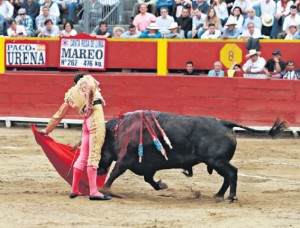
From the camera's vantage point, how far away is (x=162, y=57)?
18812mm

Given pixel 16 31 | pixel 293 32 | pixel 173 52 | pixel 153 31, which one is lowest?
pixel 173 52

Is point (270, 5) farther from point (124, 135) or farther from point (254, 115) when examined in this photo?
point (124, 135)

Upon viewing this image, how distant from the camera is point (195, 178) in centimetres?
1284

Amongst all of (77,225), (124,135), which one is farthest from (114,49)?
(77,225)

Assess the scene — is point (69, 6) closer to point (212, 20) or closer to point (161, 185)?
point (212, 20)

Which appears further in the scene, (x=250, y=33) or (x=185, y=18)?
(x=185, y=18)

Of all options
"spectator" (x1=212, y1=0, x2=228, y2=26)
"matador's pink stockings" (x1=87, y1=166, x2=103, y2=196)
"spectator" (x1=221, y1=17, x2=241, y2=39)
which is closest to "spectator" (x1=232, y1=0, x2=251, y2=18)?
"spectator" (x1=212, y1=0, x2=228, y2=26)

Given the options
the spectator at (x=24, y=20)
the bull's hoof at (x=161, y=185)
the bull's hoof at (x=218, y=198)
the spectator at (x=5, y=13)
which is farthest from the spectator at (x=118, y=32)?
the bull's hoof at (x=218, y=198)

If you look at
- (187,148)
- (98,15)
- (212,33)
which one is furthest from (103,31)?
(187,148)

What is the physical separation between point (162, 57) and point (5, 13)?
370 cm

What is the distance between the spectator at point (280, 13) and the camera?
60.0ft

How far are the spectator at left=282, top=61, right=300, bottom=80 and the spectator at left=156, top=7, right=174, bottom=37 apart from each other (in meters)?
2.50

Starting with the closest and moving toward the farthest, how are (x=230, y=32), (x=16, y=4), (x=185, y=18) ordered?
(x=230, y=32), (x=185, y=18), (x=16, y=4)

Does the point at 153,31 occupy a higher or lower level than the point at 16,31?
higher
